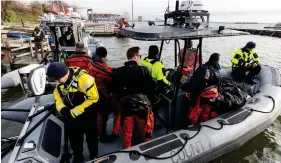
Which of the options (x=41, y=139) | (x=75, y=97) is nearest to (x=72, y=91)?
(x=75, y=97)

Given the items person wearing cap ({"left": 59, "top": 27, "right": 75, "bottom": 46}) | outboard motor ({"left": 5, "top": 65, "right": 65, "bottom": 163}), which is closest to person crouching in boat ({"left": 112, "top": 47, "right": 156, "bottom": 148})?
outboard motor ({"left": 5, "top": 65, "right": 65, "bottom": 163})

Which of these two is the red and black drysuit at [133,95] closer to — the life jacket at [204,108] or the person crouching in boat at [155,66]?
the person crouching in boat at [155,66]

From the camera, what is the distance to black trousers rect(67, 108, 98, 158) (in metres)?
2.59

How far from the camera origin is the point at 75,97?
8.25ft

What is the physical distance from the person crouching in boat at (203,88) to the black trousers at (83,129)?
1472 mm

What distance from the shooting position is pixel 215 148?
10.4ft

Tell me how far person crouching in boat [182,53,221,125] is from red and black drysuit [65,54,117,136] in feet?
3.89

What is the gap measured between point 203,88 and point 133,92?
1137mm

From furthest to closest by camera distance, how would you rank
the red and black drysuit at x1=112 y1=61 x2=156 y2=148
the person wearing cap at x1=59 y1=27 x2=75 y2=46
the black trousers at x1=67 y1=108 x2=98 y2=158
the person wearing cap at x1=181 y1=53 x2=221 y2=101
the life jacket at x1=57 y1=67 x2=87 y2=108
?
Answer: the person wearing cap at x1=59 y1=27 x2=75 y2=46 < the person wearing cap at x1=181 y1=53 x2=221 y2=101 < the red and black drysuit at x1=112 y1=61 x2=156 y2=148 < the black trousers at x1=67 y1=108 x2=98 y2=158 < the life jacket at x1=57 y1=67 x2=87 y2=108

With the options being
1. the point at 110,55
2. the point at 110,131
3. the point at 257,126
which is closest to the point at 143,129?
the point at 110,131

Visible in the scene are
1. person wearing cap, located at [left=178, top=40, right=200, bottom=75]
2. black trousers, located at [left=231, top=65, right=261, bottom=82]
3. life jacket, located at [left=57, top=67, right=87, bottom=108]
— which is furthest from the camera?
black trousers, located at [left=231, top=65, right=261, bottom=82]

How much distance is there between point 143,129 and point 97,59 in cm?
120

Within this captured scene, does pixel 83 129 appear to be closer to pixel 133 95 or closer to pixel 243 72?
pixel 133 95

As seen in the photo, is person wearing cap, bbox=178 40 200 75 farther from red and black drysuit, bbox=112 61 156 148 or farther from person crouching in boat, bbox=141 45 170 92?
red and black drysuit, bbox=112 61 156 148
